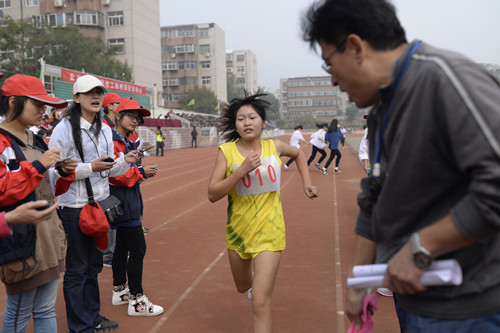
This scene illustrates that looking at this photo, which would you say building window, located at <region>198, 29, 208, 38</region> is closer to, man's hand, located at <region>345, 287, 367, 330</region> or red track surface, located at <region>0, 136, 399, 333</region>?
red track surface, located at <region>0, 136, 399, 333</region>

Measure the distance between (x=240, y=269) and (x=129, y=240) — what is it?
1.23 metres

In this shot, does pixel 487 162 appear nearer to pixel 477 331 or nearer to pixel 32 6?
pixel 477 331

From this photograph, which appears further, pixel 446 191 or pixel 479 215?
pixel 446 191

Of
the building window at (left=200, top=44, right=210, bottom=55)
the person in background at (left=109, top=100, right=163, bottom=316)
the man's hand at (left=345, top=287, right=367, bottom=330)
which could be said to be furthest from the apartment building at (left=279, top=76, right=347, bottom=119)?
the man's hand at (left=345, top=287, right=367, bottom=330)

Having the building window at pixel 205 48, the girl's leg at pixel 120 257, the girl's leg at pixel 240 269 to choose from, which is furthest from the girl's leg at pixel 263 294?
the building window at pixel 205 48

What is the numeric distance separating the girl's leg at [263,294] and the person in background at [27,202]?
4.42ft

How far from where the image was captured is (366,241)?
1.83 metres

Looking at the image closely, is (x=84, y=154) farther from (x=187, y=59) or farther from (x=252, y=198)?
(x=187, y=59)

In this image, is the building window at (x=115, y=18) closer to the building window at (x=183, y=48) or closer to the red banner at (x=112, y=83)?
the red banner at (x=112, y=83)

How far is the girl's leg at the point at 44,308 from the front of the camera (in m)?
3.01

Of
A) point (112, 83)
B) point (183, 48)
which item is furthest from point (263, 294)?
point (183, 48)

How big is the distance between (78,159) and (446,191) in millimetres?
2931

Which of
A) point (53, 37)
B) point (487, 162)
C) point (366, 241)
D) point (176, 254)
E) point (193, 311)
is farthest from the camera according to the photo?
point (53, 37)

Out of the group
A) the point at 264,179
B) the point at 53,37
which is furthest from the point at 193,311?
the point at 53,37
